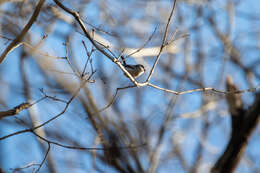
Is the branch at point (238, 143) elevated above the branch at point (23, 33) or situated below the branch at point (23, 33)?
below

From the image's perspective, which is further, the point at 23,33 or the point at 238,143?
the point at 238,143

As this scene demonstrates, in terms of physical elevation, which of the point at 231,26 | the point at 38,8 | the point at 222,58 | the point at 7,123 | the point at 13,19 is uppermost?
the point at 231,26

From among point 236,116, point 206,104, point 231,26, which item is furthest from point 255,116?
point 231,26

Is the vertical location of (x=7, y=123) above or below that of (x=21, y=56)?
below

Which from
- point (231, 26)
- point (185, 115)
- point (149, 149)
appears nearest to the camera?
point (149, 149)

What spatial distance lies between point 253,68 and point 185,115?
2038mm

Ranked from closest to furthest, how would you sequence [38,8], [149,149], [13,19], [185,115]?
[38,8] < [13,19] < [149,149] < [185,115]

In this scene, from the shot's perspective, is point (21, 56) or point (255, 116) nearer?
point (255, 116)

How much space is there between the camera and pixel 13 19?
295 cm

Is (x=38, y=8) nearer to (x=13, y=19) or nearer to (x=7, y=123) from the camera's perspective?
(x=13, y=19)

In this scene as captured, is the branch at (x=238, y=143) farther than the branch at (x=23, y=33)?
Yes

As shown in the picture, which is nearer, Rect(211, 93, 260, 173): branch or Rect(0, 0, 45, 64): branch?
Rect(0, 0, 45, 64): branch

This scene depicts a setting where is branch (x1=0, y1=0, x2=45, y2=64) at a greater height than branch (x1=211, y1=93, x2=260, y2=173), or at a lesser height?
greater

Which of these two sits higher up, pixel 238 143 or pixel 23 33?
pixel 23 33
